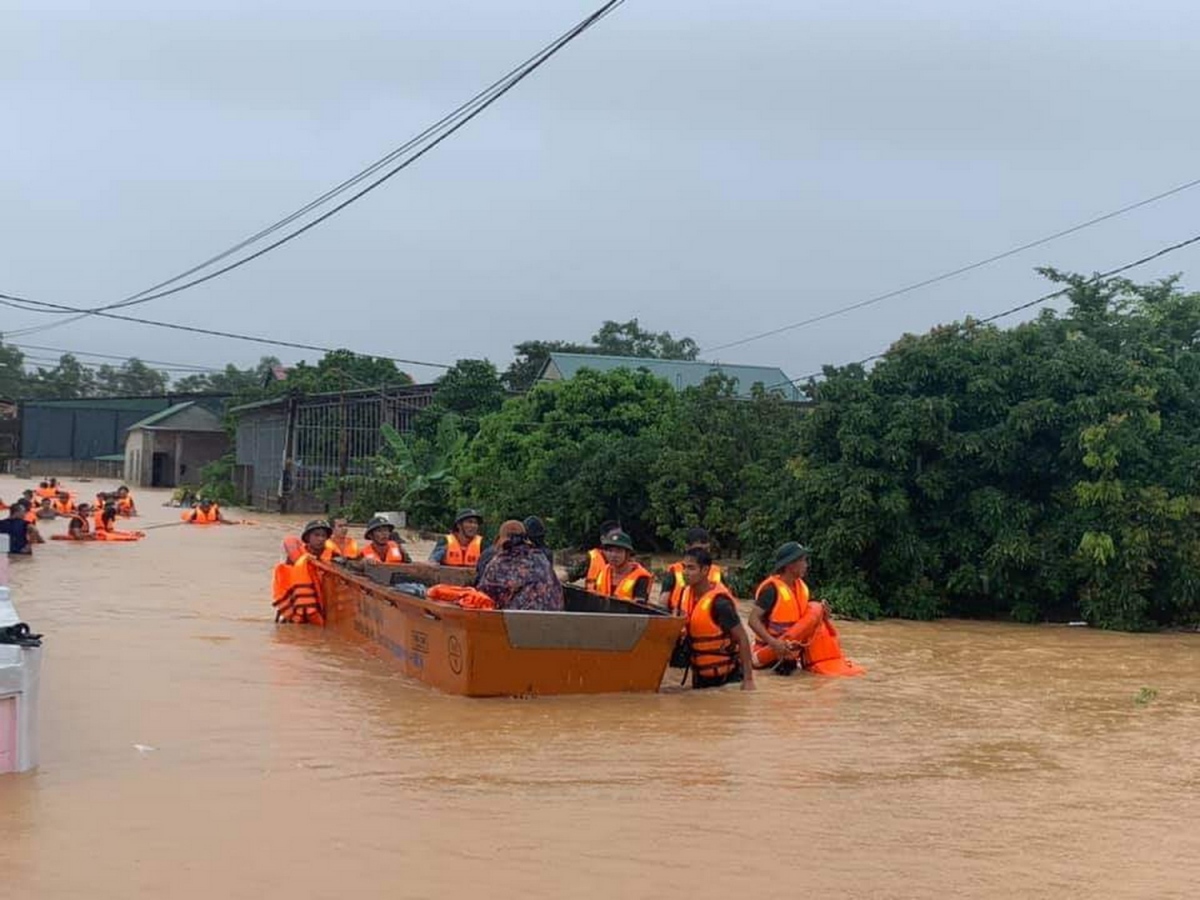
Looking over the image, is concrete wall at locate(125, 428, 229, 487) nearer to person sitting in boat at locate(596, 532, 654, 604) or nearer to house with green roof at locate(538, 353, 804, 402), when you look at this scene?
house with green roof at locate(538, 353, 804, 402)

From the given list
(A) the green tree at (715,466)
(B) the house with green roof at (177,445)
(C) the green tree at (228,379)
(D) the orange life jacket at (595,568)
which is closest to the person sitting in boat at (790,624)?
(D) the orange life jacket at (595,568)

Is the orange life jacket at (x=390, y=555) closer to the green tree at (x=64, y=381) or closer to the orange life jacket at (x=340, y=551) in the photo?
the orange life jacket at (x=340, y=551)

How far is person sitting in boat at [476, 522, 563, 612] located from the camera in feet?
31.6

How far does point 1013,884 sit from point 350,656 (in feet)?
24.7

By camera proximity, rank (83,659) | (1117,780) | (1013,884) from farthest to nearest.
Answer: (83,659) → (1117,780) → (1013,884)

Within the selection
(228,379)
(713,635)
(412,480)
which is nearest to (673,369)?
(412,480)

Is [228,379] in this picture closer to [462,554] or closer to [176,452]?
[176,452]

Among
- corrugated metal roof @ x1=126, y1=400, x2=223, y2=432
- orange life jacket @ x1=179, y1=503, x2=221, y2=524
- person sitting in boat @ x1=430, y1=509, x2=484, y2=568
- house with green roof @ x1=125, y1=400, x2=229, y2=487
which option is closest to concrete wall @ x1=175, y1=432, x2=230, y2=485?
house with green roof @ x1=125, y1=400, x2=229, y2=487

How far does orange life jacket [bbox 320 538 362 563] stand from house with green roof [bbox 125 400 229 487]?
150ft

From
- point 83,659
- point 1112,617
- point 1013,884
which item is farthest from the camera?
point 1112,617

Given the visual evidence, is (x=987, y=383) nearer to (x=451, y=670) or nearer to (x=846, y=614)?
(x=846, y=614)

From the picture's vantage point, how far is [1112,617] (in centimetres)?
1628

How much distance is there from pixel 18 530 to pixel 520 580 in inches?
585

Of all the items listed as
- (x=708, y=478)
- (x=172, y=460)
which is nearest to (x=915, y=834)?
(x=708, y=478)
